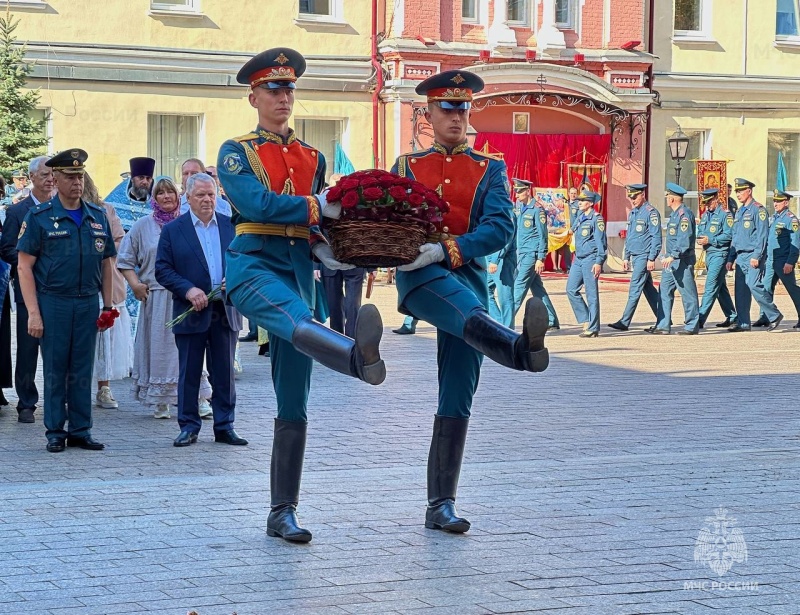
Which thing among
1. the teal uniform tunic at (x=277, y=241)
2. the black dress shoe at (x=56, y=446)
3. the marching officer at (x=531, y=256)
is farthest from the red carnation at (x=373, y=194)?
the marching officer at (x=531, y=256)

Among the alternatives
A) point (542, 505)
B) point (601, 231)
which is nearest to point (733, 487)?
point (542, 505)

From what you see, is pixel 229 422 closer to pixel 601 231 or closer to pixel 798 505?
pixel 798 505

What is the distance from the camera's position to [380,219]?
6352 millimetres

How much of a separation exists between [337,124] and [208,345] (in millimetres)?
19920

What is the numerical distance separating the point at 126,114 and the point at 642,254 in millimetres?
11893

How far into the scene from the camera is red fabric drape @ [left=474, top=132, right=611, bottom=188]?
30.5 meters

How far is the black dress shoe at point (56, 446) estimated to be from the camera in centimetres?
941

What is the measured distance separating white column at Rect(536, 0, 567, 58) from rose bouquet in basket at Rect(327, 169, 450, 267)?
2429 cm

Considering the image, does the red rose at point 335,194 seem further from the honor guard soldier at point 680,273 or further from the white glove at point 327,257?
the honor guard soldier at point 680,273

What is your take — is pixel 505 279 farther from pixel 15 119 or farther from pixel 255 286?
pixel 255 286

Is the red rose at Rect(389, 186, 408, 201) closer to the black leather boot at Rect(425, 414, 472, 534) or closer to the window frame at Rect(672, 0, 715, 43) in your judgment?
the black leather boot at Rect(425, 414, 472, 534)

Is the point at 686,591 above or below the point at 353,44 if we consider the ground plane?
below

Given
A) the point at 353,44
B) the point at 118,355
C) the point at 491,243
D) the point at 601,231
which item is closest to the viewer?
the point at 491,243

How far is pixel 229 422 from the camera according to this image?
9.86 m
